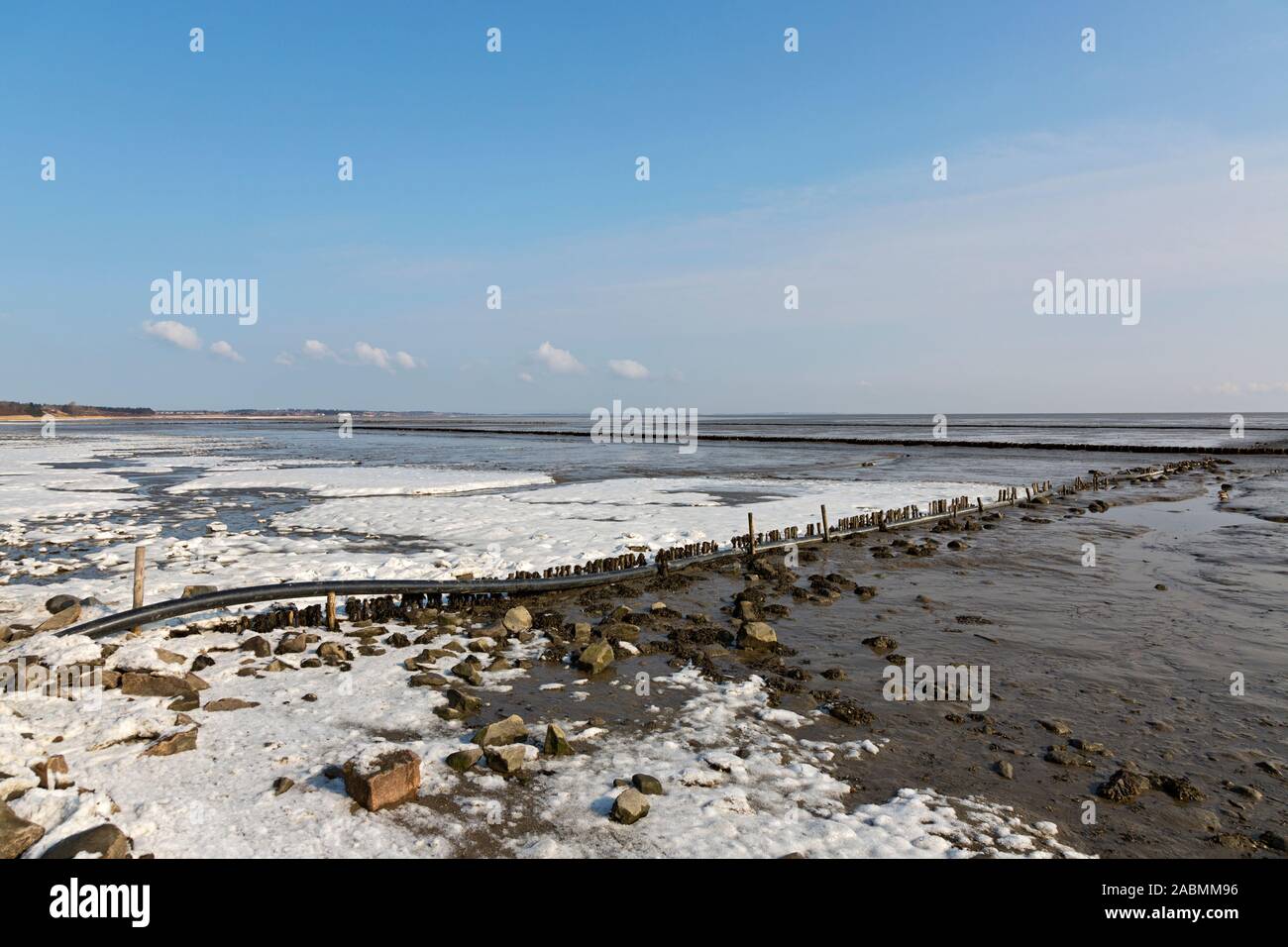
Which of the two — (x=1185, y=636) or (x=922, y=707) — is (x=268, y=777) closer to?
(x=922, y=707)

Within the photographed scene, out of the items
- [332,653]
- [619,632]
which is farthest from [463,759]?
[619,632]

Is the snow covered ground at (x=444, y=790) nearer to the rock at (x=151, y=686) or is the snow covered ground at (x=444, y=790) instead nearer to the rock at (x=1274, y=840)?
the rock at (x=151, y=686)

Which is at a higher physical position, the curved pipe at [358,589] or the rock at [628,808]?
the curved pipe at [358,589]

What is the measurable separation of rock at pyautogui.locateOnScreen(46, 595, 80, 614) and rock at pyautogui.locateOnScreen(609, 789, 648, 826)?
37.0 ft

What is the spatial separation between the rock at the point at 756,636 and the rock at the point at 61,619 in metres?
10.9

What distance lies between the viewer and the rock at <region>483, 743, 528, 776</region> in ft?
23.9

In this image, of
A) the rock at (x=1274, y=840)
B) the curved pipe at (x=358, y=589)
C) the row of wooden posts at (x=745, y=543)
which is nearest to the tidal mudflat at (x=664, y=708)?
the rock at (x=1274, y=840)

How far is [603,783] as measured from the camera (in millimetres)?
7156

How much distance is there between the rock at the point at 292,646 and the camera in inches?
432

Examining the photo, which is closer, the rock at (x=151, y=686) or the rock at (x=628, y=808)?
the rock at (x=628, y=808)

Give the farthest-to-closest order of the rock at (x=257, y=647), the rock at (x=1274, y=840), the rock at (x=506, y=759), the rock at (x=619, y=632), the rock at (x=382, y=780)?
the rock at (x=619, y=632) → the rock at (x=257, y=647) → the rock at (x=506, y=759) → the rock at (x=382, y=780) → the rock at (x=1274, y=840)

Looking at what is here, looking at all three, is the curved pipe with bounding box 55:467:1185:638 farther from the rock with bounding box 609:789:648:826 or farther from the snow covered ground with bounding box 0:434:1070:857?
the rock with bounding box 609:789:648:826
